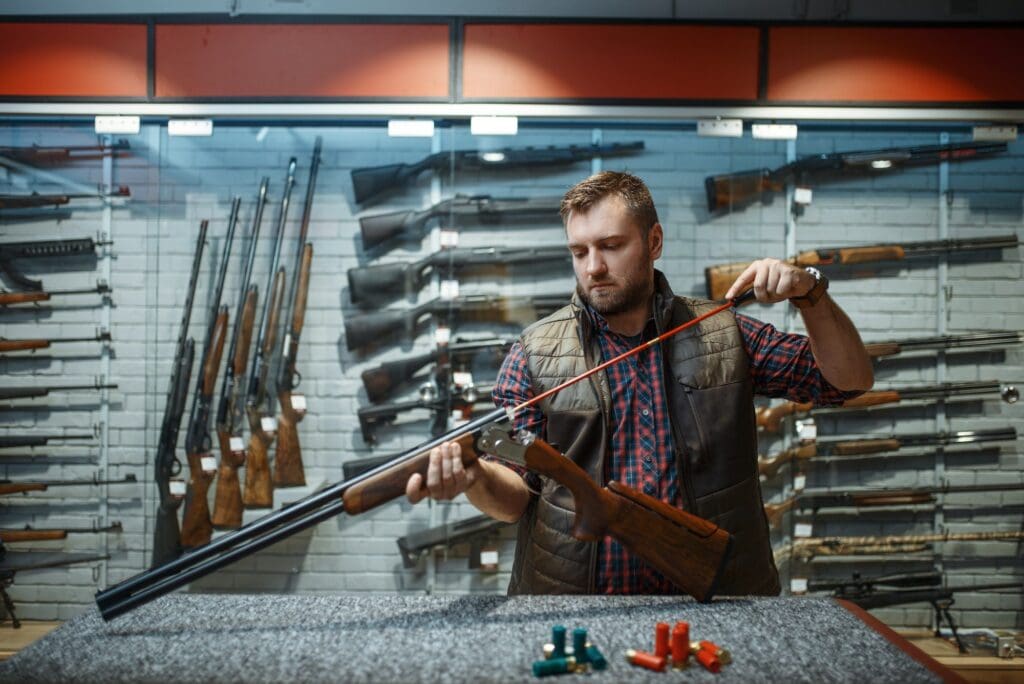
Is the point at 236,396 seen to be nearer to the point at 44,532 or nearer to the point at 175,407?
the point at 175,407

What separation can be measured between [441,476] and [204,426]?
2593 mm

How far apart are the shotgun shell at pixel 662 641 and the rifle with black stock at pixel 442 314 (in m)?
2.49

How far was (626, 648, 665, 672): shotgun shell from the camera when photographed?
4.41 feet

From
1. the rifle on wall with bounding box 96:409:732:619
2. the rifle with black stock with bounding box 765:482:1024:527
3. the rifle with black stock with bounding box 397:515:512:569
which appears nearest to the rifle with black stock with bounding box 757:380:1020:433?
the rifle with black stock with bounding box 765:482:1024:527

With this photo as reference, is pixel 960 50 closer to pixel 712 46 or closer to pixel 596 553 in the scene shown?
pixel 712 46

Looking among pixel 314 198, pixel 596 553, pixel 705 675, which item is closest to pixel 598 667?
pixel 705 675

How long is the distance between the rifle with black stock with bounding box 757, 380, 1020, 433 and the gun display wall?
2cm

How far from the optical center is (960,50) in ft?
12.4

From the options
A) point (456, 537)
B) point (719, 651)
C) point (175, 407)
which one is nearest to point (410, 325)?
point (456, 537)

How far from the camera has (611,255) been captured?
2.07m

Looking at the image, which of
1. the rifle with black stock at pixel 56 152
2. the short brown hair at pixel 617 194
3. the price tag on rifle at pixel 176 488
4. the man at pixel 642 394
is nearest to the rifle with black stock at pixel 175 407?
the price tag on rifle at pixel 176 488

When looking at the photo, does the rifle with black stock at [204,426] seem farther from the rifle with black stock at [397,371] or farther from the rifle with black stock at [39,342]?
the rifle with black stock at [397,371]

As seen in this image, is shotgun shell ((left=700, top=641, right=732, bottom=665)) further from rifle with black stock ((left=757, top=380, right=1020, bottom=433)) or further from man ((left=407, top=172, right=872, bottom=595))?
rifle with black stock ((left=757, top=380, right=1020, bottom=433))

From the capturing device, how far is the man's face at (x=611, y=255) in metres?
2.06
